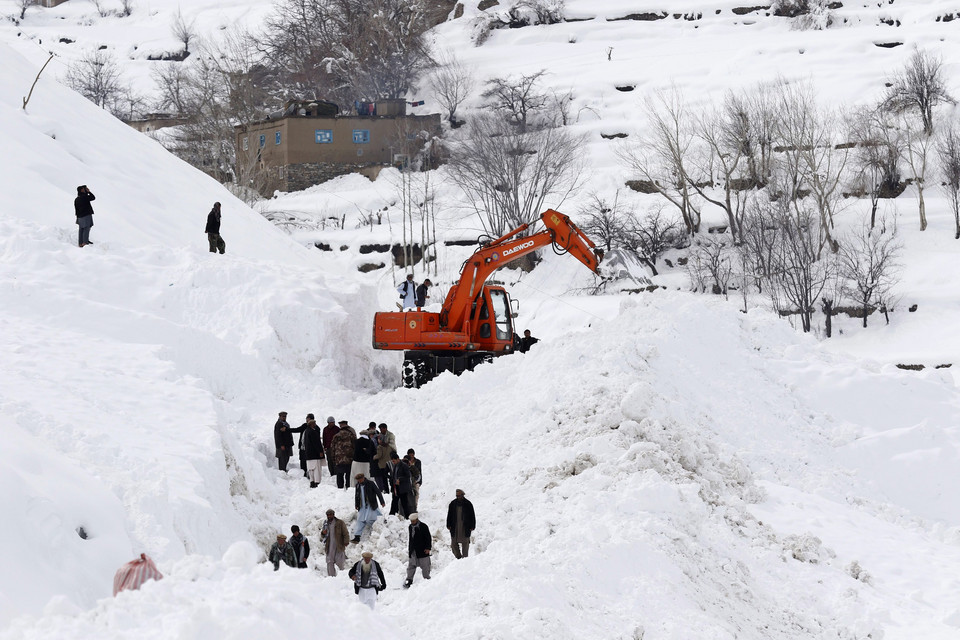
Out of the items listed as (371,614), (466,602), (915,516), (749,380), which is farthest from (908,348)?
(371,614)

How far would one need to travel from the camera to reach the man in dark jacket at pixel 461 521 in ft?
40.0

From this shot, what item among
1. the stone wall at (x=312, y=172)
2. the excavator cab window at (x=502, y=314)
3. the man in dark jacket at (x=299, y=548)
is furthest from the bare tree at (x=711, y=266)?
the man in dark jacket at (x=299, y=548)

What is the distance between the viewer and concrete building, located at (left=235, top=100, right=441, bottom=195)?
53.6 metres

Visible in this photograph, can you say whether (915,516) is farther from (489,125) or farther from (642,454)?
(489,125)

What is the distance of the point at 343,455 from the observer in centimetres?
1465

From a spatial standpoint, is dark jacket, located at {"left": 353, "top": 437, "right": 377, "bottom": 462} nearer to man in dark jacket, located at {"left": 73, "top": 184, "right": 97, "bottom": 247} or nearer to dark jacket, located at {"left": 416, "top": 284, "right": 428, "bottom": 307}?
dark jacket, located at {"left": 416, "top": 284, "right": 428, "bottom": 307}

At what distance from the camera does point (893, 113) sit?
146 feet

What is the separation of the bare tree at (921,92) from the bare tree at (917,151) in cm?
42

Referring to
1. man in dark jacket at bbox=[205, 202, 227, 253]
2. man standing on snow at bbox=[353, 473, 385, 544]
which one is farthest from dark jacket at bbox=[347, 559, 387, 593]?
man in dark jacket at bbox=[205, 202, 227, 253]

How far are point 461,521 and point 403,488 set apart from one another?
4.28 ft

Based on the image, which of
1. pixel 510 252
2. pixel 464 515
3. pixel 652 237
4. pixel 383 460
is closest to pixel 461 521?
pixel 464 515

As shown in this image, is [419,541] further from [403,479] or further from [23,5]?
[23,5]

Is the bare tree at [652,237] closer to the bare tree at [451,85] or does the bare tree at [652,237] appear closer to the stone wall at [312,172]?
the stone wall at [312,172]

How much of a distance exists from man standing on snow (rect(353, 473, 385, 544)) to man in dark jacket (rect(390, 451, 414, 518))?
13.1 inches
